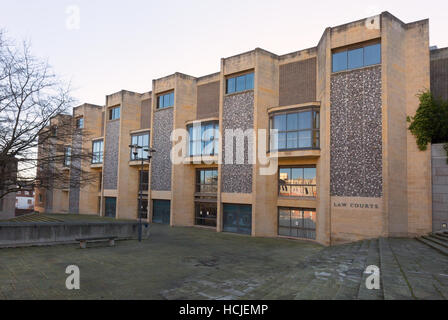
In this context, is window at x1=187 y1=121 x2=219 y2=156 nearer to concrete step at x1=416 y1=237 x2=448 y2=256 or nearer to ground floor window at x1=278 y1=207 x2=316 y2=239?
ground floor window at x1=278 y1=207 x2=316 y2=239

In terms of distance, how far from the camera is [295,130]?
20.2 meters

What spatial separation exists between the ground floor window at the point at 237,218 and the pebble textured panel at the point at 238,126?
4.39 ft

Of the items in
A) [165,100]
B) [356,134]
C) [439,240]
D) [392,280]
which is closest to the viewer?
[392,280]

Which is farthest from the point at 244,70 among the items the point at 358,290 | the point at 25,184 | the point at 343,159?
the point at 358,290

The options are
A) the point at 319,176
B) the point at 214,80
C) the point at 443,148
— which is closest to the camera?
the point at 443,148

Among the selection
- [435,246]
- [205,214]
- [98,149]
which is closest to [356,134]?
[435,246]

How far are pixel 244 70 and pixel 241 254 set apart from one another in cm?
1422

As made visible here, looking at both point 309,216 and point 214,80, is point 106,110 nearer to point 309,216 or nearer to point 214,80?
point 214,80

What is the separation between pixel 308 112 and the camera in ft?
65.1

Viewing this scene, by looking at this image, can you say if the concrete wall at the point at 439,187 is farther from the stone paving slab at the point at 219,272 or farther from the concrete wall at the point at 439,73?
the concrete wall at the point at 439,73

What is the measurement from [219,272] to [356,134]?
1158cm

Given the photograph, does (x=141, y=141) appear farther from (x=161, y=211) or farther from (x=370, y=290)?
(x=370, y=290)

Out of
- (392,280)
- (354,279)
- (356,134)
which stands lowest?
(354,279)

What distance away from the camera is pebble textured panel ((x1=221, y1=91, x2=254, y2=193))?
22.4 metres
